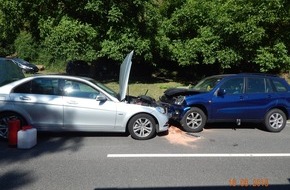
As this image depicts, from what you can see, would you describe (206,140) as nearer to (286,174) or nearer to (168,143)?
(168,143)

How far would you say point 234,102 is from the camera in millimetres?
9508

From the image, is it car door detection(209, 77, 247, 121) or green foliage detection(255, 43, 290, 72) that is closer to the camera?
car door detection(209, 77, 247, 121)

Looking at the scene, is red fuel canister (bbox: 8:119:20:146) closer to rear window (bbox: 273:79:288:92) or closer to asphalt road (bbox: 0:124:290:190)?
asphalt road (bbox: 0:124:290:190)

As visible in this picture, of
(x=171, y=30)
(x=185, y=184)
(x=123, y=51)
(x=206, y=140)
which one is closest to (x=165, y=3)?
(x=171, y=30)

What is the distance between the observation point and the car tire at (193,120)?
31.0 ft

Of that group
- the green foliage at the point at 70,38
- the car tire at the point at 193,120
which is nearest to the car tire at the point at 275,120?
the car tire at the point at 193,120

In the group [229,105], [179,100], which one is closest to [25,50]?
[179,100]

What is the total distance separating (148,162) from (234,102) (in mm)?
3909

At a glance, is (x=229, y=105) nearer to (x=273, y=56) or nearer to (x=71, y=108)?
(x=71, y=108)

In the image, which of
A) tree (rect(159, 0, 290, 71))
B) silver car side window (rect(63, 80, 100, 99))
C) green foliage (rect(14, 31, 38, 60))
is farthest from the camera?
green foliage (rect(14, 31, 38, 60))

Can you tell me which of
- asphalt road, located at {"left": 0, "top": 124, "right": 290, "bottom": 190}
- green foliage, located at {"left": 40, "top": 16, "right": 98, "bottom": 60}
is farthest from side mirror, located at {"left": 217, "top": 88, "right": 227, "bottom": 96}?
green foliage, located at {"left": 40, "top": 16, "right": 98, "bottom": 60}

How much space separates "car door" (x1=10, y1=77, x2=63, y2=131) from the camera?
793cm

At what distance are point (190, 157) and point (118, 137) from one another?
2.23 meters

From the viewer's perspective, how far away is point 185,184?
5367 mm
